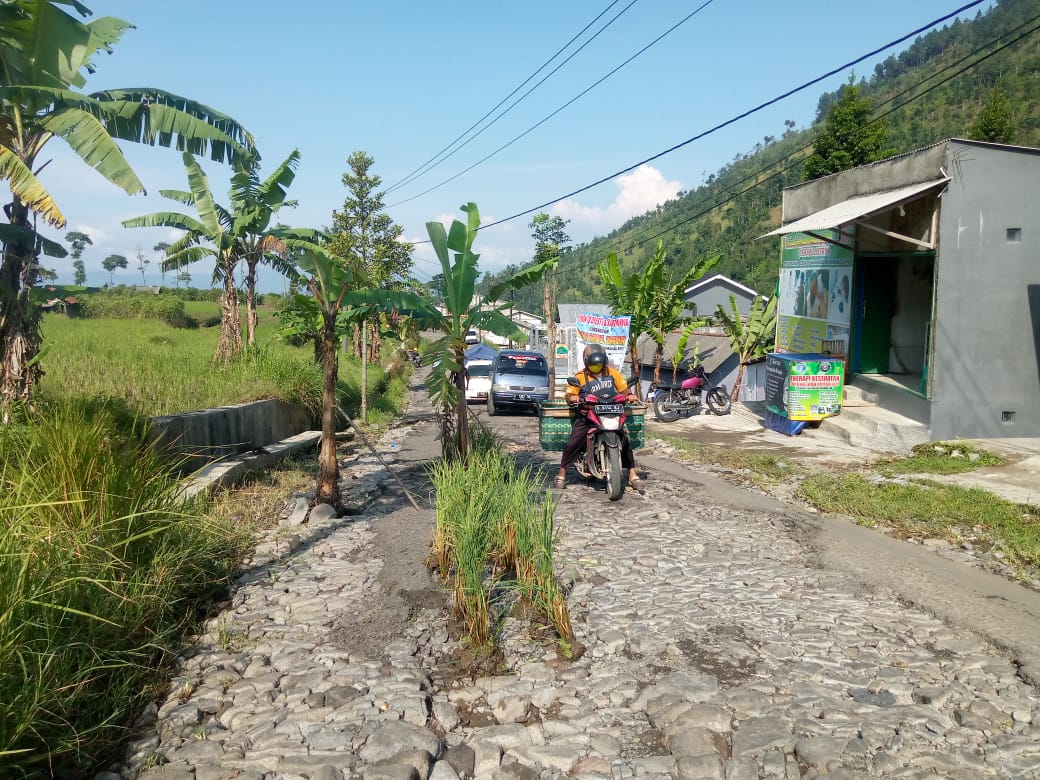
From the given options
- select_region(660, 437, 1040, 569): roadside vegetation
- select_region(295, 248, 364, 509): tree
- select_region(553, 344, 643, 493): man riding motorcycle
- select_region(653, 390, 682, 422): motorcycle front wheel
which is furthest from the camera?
select_region(653, 390, 682, 422): motorcycle front wheel

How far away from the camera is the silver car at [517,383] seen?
20.7 m

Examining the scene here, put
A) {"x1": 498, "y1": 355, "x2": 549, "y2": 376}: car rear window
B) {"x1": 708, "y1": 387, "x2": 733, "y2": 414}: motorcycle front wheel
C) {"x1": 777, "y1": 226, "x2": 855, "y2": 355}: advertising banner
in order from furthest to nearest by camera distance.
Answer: {"x1": 498, "y1": 355, "x2": 549, "y2": 376}: car rear window, {"x1": 708, "y1": 387, "x2": 733, "y2": 414}: motorcycle front wheel, {"x1": 777, "y1": 226, "x2": 855, "y2": 355}: advertising banner

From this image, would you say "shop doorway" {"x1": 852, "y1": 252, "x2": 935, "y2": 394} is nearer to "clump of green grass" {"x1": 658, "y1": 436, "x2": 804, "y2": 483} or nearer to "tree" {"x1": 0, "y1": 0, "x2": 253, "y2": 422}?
"clump of green grass" {"x1": 658, "y1": 436, "x2": 804, "y2": 483}

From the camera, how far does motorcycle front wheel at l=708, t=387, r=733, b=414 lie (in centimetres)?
1900

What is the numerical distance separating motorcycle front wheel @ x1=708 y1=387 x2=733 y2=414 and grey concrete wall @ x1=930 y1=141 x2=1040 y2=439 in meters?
7.00

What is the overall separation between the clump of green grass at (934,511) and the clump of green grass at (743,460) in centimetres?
97

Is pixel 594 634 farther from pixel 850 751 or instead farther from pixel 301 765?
pixel 301 765

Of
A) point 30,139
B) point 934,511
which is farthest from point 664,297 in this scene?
point 30,139

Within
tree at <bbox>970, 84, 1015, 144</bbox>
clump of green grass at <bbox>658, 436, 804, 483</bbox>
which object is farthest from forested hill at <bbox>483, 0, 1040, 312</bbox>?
clump of green grass at <bbox>658, 436, 804, 483</bbox>

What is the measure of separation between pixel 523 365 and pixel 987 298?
479 inches

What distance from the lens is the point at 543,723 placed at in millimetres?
4211

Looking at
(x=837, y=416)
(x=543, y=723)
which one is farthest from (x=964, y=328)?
(x=543, y=723)

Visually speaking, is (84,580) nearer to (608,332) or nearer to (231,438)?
(231,438)

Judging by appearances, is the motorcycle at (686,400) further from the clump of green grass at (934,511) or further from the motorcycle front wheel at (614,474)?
the motorcycle front wheel at (614,474)
